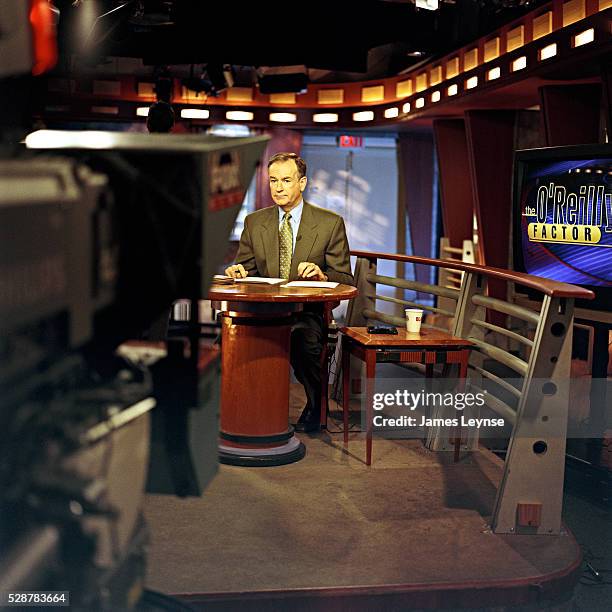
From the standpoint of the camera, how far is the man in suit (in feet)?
14.3

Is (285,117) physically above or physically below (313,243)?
above

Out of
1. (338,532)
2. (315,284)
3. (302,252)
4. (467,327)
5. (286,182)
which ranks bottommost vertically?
(338,532)

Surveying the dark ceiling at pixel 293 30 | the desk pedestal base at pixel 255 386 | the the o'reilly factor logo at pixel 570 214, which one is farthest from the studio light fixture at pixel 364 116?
the desk pedestal base at pixel 255 386

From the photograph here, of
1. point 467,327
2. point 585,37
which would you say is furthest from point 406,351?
point 585,37

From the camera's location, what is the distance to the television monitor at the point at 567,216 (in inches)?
174

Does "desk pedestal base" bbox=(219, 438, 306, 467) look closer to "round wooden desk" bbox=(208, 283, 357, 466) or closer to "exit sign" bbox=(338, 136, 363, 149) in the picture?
"round wooden desk" bbox=(208, 283, 357, 466)

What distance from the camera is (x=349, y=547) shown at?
297 centimetres

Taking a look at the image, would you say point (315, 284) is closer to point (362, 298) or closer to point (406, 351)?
point (406, 351)

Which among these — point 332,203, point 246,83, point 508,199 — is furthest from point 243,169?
point 332,203

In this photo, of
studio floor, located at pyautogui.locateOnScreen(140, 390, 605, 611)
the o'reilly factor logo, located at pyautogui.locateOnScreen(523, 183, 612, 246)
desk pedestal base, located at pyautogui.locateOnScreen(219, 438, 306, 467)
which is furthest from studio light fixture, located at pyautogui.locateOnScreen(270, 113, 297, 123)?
studio floor, located at pyautogui.locateOnScreen(140, 390, 605, 611)

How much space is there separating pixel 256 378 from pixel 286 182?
1001 mm

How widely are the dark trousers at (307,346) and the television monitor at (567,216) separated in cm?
130

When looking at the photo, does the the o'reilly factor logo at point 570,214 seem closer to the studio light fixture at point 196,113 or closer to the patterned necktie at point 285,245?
the patterned necktie at point 285,245

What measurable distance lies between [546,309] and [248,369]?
4.64 ft
